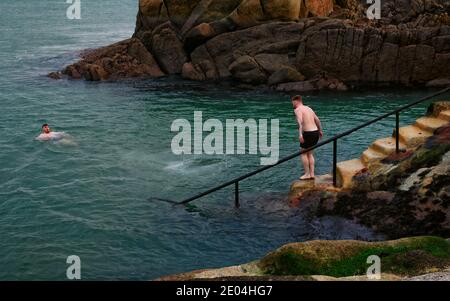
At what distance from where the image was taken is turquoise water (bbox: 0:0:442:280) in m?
17.7

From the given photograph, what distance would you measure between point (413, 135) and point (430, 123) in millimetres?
854

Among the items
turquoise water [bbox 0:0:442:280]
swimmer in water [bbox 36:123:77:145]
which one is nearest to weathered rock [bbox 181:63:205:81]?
turquoise water [bbox 0:0:442:280]

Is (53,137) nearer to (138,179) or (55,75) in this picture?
(138,179)

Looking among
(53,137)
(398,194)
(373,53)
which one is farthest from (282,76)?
(398,194)

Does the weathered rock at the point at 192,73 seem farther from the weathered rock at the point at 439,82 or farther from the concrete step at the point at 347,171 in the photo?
the concrete step at the point at 347,171

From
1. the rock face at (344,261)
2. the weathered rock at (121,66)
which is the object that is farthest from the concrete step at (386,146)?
the weathered rock at (121,66)

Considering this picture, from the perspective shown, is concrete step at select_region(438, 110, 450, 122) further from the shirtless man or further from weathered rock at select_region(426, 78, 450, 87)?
weathered rock at select_region(426, 78, 450, 87)

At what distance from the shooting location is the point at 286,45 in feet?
145

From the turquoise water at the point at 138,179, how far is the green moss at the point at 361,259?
3.59 meters

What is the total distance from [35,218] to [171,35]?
2975cm

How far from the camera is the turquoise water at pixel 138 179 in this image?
1766cm

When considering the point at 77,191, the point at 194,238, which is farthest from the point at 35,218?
the point at 194,238
